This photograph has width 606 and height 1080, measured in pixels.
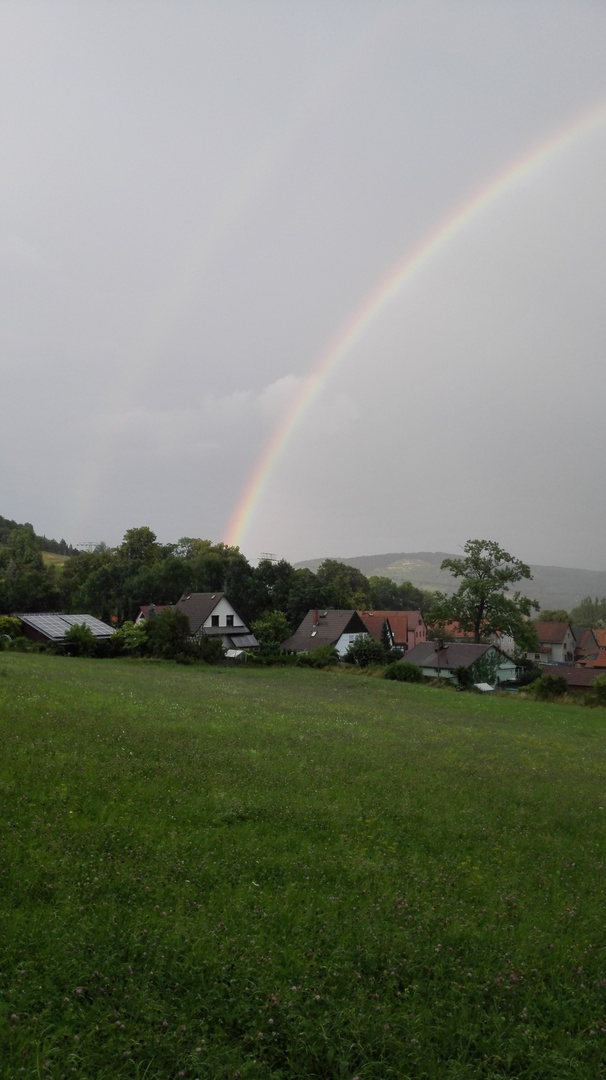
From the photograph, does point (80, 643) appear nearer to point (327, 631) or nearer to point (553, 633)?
point (327, 631)

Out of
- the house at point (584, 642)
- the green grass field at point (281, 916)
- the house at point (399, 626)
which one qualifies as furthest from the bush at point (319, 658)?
the house at point (584, 642)

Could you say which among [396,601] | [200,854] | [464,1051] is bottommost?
[464,1051]

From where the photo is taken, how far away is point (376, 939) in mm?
6973

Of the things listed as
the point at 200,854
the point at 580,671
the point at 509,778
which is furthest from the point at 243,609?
the point at 200,854

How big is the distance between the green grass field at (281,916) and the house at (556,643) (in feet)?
406

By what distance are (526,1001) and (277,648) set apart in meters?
63.1

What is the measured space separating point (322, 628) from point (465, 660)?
21.3 meters

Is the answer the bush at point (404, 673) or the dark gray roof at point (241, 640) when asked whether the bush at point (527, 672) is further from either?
the dark gray roof at point (241, 640)

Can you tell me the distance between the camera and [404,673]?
2110 inches

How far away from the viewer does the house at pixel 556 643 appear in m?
130

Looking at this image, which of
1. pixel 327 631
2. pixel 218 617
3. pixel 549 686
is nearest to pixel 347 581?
pixel 327 631

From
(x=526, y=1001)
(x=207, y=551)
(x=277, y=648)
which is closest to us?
(x=526, y=1001)

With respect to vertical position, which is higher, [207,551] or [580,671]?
[207,551]

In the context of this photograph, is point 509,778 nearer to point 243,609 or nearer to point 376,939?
point 376,939
